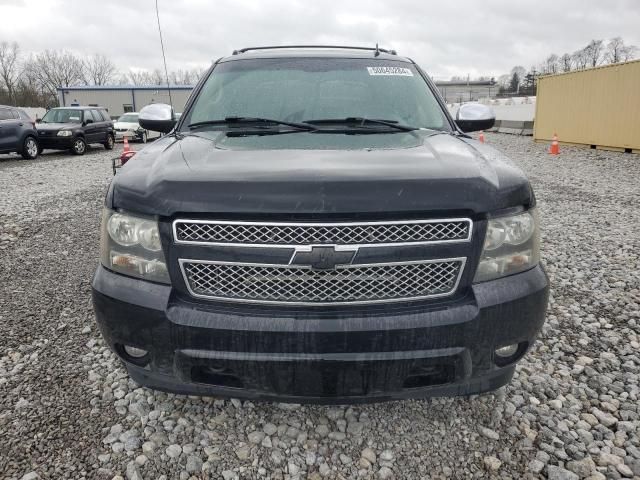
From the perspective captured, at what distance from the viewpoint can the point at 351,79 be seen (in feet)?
10.1

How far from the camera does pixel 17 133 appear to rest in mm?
13859

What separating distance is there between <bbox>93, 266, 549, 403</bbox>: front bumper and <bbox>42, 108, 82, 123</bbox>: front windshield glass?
1692 centimetres

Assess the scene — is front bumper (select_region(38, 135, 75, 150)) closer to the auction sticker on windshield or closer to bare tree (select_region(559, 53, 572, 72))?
the auction sticker on windshield

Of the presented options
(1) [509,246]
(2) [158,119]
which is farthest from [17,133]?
(1) [509,246]

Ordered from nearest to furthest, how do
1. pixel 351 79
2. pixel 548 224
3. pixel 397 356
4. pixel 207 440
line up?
pixel 397 356 < pixel 207 440 < pixel 351 79 < pixel 548 224

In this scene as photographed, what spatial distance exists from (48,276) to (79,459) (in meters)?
2.72

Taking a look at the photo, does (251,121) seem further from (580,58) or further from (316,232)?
(580,58)

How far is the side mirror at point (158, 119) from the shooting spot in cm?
340

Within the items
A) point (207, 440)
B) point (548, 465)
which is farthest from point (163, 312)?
point (548, 465)

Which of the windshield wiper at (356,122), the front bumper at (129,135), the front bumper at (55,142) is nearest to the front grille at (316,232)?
the windshield wiper at (356,122)

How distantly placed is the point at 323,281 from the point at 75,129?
1669 centimetres

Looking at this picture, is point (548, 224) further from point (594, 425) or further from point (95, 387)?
point (95, 387)

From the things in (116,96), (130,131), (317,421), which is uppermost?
(116,96)

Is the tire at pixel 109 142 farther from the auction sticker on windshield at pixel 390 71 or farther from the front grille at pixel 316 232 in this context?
the front grille at pixel 316 232
